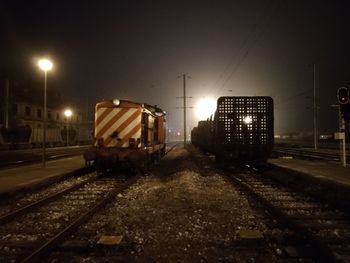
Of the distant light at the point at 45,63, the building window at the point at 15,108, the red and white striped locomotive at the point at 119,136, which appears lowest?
the red and white striped locomotive at the point at 119,136

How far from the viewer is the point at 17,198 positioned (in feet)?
31.9

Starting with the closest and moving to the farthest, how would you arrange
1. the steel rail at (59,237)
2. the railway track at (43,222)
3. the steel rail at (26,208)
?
the steel rail at (59,237)
the railway track at (43,222)
the steel rail at (26,208)

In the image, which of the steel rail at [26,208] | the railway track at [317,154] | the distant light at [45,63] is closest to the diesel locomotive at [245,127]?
the railway track at [317,154]

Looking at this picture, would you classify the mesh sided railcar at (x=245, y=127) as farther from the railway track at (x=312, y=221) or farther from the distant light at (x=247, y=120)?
the railway track at (x=312, y=221)

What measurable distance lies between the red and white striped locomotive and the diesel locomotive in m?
3.99

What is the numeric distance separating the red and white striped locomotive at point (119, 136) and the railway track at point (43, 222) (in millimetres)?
2946

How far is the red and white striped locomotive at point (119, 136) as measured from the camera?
1377 cm

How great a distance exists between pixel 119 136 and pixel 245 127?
6.06m

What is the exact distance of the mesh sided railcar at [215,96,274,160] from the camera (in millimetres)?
16516

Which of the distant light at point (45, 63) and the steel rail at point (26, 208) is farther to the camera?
the distant light at point (45, 63)

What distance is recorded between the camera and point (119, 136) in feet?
47.1

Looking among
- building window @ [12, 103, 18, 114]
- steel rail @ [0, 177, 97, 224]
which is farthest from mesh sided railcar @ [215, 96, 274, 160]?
building window @ [12, 103, 18, 114]

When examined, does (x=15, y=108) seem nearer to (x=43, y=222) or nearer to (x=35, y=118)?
(x=35, y=118)

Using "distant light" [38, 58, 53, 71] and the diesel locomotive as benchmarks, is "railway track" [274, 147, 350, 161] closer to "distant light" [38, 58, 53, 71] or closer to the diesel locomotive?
the diesel locomotive
